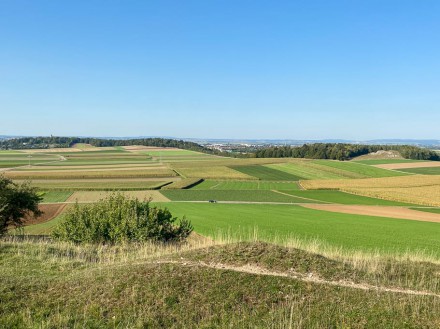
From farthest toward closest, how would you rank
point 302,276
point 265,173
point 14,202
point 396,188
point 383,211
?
point 265,173 → point 396,188 → point 383,211 → point 14,202 → point 302,276

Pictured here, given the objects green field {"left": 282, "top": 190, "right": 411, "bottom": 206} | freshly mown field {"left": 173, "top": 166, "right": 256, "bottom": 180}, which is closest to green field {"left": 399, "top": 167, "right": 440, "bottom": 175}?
green field {"left": 282, "top": 190, "right": 411, "bottom": 206}

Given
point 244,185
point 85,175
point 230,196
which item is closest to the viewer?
point 230,196

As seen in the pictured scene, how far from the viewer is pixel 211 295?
1020 centimetres

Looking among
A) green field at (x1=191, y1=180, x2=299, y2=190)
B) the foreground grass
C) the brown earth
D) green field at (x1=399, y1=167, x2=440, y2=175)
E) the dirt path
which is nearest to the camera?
the foreground grass

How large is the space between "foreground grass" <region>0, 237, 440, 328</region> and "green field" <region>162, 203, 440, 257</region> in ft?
48.4

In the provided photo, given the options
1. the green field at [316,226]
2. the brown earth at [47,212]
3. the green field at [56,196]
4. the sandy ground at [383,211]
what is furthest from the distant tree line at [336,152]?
the brown earth at [47,212]

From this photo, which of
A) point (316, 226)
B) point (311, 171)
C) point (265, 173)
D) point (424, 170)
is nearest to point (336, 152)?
point (424, 170)

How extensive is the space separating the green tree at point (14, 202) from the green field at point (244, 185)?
2057 inches

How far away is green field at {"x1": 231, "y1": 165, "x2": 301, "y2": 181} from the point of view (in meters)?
100

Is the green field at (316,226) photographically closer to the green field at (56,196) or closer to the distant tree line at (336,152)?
the green field at (56,196)

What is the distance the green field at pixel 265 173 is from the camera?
100000 mm

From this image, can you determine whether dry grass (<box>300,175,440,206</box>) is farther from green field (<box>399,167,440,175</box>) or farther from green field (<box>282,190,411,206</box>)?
green field (<box>399,167,440,175</box>)

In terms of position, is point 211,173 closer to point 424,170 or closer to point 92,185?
point 92,185

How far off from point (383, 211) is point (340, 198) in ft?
51.4
